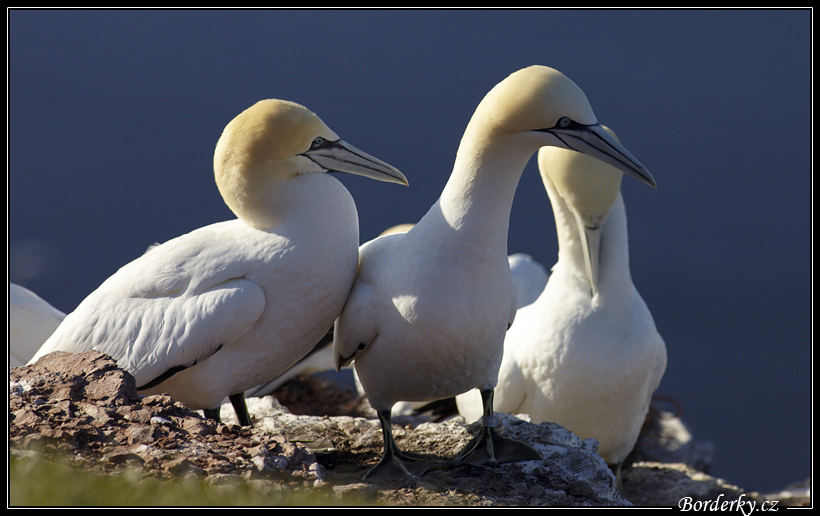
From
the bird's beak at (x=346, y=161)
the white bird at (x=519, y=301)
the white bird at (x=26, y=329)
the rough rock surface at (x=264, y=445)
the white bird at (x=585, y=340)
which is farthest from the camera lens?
the white bird at (x=519, y=301)

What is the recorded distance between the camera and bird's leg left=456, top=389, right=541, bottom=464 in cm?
312

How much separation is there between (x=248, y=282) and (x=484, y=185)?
859mm

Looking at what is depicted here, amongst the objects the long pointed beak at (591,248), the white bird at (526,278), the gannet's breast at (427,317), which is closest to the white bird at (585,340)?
the long pointed beak at (591,248)

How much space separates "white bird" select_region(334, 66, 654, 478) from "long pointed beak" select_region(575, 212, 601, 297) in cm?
140

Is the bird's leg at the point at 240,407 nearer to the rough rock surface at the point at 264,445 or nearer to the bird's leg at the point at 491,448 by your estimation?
the rough rock surface at the point at 264,445

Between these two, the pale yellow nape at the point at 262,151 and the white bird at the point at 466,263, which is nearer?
the white bird at the point at 466,263

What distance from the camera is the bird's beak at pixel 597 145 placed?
282 cm

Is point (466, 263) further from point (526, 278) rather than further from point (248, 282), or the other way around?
point (526, 278)

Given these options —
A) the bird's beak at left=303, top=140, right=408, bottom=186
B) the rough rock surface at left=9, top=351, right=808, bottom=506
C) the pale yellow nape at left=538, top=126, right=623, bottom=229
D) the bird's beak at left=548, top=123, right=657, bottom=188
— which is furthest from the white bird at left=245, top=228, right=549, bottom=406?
the bird's beak at left=548, top=123, right=657, bottom=188

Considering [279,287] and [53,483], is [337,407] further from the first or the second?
[53,483]

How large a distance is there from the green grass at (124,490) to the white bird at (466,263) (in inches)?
31.2

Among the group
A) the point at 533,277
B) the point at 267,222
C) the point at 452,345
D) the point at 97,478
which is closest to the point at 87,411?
the point at 97,478

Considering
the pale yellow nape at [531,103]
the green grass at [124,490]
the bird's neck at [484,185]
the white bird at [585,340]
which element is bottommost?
the white bird at [585,340]

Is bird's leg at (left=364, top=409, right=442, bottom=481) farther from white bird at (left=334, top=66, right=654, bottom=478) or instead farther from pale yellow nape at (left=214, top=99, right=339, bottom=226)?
pale yellow nape at (left=214, top=99, right=339, bottom=226)
